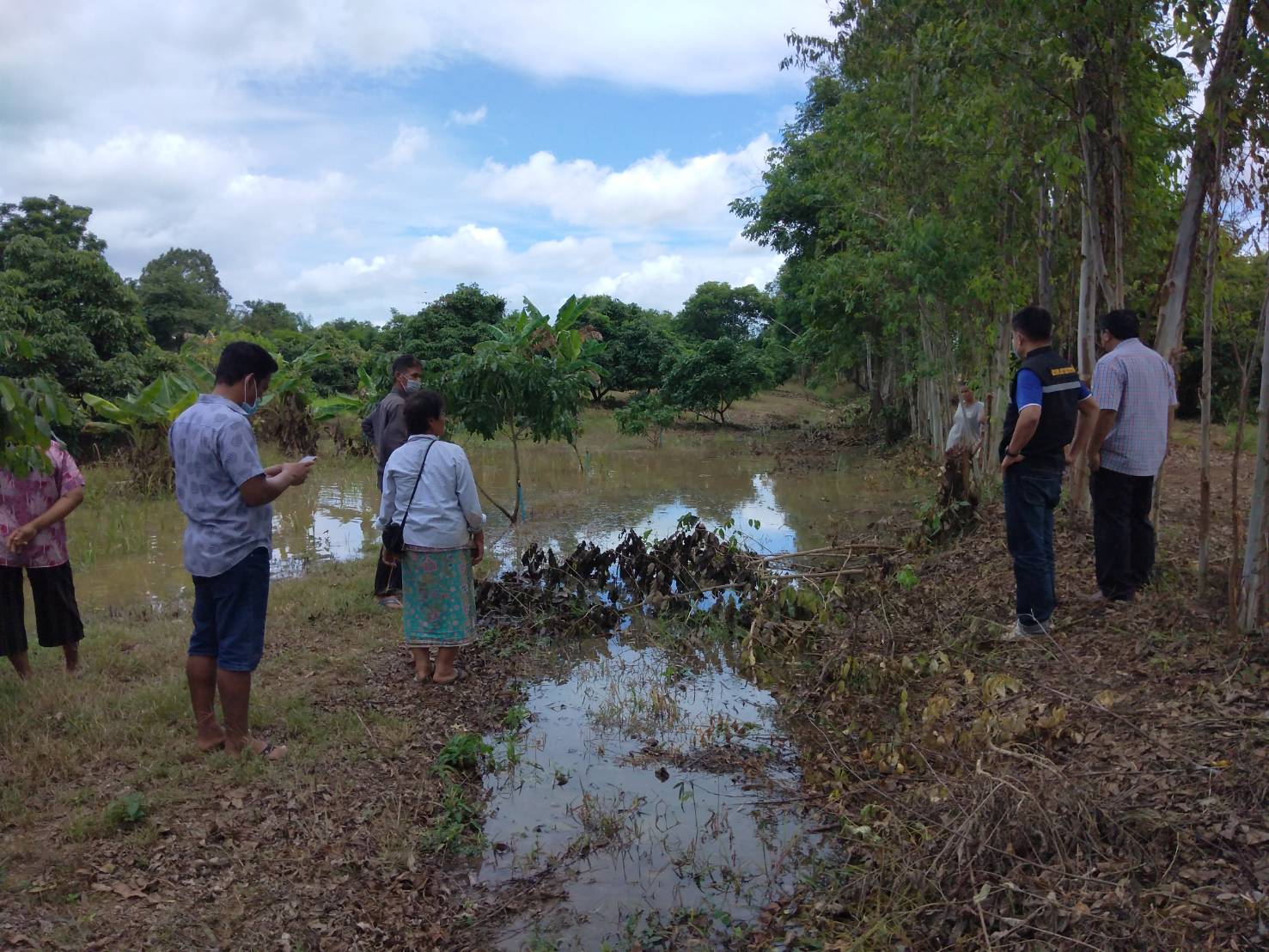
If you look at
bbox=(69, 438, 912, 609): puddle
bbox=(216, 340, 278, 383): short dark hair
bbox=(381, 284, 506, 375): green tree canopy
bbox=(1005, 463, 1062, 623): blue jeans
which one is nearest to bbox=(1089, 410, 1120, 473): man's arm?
bbox=(1005, 463, 1062, 623): blue jeans

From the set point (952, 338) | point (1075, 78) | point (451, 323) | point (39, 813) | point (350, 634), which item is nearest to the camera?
point (39, 813)

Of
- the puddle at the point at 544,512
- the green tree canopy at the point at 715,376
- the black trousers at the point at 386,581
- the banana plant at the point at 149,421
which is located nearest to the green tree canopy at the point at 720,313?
the green tree canopy at the point at 715,376

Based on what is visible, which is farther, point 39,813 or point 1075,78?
point 1075,78

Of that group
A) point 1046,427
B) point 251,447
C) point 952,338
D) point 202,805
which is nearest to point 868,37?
point 952,338

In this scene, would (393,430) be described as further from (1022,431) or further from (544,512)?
(544,512)

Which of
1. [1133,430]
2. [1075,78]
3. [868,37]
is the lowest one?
[1133,430]

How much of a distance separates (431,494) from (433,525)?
18 cm

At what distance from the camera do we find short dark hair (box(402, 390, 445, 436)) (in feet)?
17.9

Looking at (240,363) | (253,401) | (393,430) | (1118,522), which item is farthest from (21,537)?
(1118,522)

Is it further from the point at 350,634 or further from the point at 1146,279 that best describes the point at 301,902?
the point at 1146,279

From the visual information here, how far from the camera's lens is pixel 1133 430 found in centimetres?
553

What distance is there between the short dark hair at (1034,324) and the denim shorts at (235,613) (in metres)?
4.34

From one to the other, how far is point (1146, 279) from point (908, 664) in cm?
803

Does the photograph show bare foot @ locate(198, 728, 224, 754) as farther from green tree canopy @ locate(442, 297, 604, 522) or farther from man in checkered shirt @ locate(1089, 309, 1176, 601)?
man in checkered shirt @ locate(1089, 309, 1176, 601)
